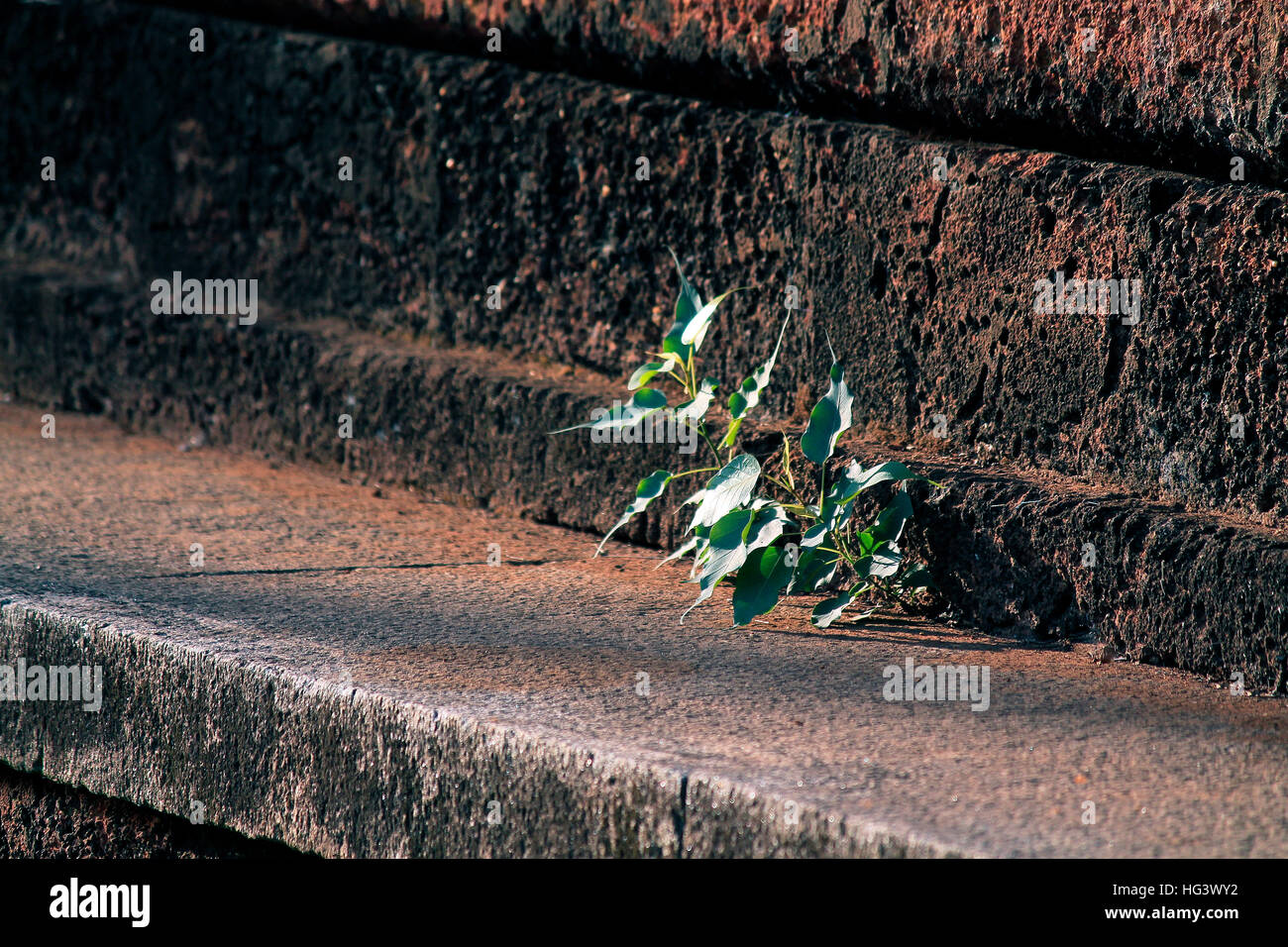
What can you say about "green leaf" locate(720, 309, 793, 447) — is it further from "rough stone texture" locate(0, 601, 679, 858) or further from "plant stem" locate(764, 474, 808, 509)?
"rough stone texture" locate(0, 601, 679, 858)

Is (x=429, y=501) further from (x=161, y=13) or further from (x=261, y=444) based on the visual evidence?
(x=161, y=13)

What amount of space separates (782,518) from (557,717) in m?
0.59

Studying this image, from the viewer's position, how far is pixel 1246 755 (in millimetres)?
1961

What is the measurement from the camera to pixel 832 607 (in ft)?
8.18

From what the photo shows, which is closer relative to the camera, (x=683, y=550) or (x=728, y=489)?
(x=728, y=489)

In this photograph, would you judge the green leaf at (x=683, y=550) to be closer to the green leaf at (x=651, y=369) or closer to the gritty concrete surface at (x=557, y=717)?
the gritty concrete surface at (x=557, y=717)

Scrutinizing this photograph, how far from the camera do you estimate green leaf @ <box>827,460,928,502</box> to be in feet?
8.03

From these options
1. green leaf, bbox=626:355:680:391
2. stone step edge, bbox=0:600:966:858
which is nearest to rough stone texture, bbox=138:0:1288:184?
green leaf, bbox=626:355:680:391

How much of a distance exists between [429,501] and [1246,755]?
1.96 metres

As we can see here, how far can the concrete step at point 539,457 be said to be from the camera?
2254 millimetres

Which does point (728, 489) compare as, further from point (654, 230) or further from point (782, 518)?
point (654, 230)

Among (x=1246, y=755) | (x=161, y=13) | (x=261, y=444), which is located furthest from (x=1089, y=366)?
(x=161, y=13)

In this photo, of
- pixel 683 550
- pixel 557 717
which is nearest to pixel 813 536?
pixel 683 550

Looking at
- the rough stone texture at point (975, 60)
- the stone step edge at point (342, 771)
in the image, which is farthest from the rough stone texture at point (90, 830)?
the rough stone texture at point (975, 60)
